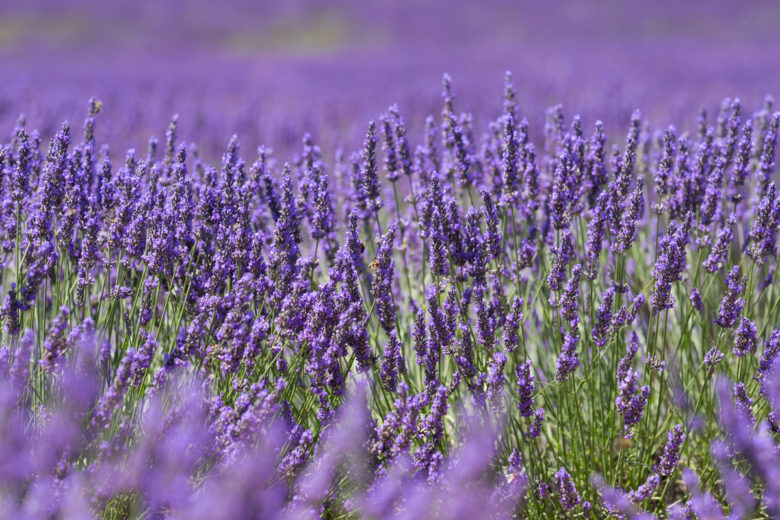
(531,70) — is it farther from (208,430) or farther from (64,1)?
(64,1)

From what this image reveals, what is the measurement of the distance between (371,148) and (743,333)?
129cm

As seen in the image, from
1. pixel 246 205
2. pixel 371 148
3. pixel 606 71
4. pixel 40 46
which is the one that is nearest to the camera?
pixel 246 205

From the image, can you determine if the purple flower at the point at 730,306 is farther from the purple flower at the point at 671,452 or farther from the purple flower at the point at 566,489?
the purple flower at the point at 566,489

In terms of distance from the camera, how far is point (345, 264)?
2.00 m

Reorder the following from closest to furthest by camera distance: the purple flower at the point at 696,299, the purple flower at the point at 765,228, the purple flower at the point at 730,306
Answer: the purple flower at the point at 730,306 < the purple flower at the point at 765,228 < the purple flower at the point at 696,299

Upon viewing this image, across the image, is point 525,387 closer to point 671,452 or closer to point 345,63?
point 671,452

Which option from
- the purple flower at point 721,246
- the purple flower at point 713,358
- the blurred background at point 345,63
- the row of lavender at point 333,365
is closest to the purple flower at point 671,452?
the row of lavender at point 333,365

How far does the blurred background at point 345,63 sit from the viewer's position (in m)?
8.27

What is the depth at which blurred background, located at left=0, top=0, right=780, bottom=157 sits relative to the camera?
27.1 ft

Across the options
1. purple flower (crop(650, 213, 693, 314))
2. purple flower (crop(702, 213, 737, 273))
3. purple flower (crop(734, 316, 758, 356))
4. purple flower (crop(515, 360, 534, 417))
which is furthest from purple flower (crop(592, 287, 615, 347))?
purple flower (crop(702, 213, 737, 273))

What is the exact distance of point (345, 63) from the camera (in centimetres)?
1669

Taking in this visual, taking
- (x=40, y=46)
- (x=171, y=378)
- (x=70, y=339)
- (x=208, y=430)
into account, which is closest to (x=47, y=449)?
(x=70, y=339)

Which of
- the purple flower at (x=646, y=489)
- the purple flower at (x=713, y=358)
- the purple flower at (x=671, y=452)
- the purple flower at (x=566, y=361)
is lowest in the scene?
the purple flower at (x=646, y=489)

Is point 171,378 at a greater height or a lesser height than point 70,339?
lesser
